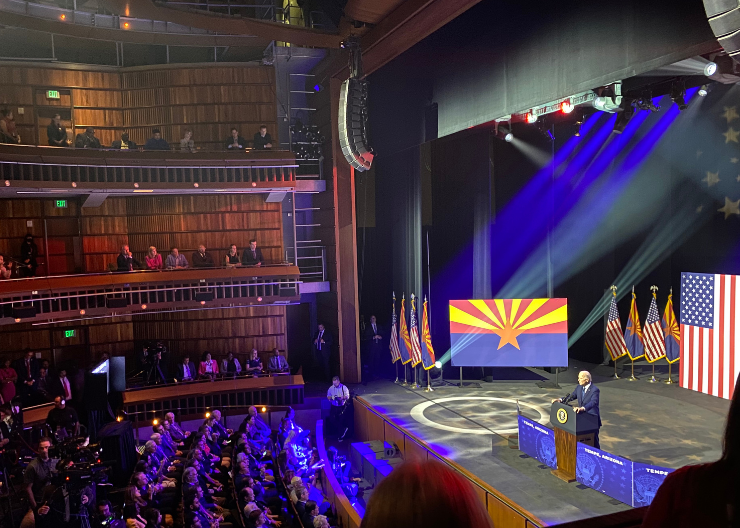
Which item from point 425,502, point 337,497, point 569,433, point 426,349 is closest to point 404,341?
A: point 426,349

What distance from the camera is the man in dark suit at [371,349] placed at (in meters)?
15.8

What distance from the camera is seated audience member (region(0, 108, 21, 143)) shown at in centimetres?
1253

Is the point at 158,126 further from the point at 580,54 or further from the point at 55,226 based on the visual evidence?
the point at 580,54

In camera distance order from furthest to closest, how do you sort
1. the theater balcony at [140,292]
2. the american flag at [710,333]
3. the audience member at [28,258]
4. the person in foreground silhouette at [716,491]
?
1. the audience member at [28,258]
2. the theater balcony at [140,292]
3. the american flag at [710,333]
4. the person in foreground silhouette at [716,491]

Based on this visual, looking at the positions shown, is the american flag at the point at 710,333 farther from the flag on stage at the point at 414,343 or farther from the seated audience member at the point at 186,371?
the seated audience member at the point at 186,371

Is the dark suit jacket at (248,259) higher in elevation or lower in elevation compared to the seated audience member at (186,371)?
higher

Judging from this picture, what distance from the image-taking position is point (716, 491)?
1.00m

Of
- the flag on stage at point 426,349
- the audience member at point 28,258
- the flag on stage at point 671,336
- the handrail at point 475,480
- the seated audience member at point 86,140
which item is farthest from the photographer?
the flag on stage at point 426,349

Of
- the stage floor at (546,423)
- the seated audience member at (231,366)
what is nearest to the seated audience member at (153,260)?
the seated audience member at (231,366)

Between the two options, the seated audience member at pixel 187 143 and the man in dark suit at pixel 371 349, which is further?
the man in dark suit at pixel 371 349

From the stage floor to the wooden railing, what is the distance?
60.3 inches

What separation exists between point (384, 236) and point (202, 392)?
20.0 ft

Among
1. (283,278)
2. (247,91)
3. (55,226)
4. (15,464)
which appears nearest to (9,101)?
(55,226)

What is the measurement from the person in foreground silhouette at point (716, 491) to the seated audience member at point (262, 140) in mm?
14396
